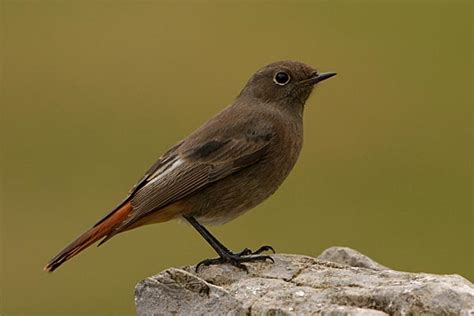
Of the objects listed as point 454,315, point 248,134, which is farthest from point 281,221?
point 454,315

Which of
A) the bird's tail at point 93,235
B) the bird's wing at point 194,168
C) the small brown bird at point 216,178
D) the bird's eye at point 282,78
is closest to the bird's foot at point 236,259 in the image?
the small brown bird at point 216,178

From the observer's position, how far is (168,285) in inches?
376

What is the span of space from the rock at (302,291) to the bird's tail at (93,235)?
26.5 inches

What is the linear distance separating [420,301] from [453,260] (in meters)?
8.99

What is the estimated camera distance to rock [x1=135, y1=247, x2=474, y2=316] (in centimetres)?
848

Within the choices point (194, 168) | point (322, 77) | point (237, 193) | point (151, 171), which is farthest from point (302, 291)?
point (322, 77)

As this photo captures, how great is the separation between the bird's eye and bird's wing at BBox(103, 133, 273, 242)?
2.19ft

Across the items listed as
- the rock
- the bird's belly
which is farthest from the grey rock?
the bird's belly

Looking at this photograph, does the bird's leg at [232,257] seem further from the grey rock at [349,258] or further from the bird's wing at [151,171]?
the bird's wing at [151,171]

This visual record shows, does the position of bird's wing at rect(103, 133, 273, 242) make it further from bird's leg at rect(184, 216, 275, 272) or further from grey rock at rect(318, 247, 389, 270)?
grey rock at rect(318, 247, 389, 270)

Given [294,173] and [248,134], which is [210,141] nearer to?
[248,134]

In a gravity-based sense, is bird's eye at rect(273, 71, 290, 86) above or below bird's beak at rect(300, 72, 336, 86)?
above

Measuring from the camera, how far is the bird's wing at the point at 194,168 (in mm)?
10406

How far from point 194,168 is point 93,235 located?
0.99m
